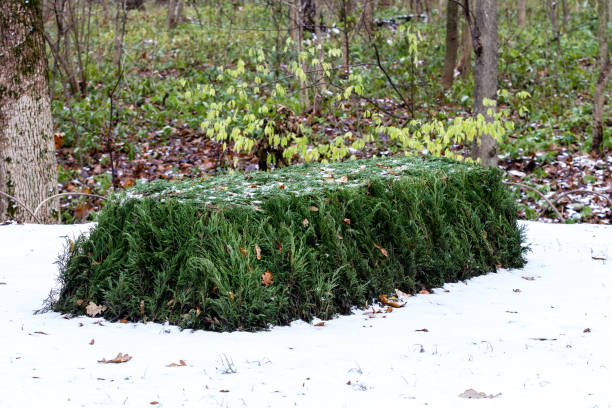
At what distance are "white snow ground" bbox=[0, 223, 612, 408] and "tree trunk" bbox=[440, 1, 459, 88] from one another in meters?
11.2

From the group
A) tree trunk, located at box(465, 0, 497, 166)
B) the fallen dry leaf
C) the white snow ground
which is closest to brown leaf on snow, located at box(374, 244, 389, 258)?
the white snow ground

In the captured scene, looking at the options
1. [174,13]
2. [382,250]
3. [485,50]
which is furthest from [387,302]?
[174,13]

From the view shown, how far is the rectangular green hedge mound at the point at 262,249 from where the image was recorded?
430cm

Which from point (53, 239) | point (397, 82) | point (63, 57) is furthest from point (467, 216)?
point (63, 57)

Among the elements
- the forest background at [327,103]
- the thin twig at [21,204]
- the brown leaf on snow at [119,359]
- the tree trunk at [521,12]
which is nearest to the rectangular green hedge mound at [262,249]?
the brown leaf on snow at [119,359]

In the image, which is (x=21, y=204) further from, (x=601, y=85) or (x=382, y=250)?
(x=601, y=85)

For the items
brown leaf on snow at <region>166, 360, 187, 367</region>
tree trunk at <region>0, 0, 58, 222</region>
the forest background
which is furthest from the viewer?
the forest background

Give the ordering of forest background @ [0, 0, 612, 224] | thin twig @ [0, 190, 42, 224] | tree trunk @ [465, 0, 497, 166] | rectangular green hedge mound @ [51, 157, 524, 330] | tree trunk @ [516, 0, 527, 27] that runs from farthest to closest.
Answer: tree trunk @ [516, 0, 527, 27] → forest background @ [0, 0, 612, 224] → tree trunk @ [465, 0, 497, 166] → thin twig @ [0, 190, 42, 224] → rectangular green hedge mound @ [51, 157, 524, 330]

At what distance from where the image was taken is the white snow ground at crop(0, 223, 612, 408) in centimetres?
324

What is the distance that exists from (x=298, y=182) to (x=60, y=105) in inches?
446

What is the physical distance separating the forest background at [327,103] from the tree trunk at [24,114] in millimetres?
290

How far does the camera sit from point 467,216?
601cm

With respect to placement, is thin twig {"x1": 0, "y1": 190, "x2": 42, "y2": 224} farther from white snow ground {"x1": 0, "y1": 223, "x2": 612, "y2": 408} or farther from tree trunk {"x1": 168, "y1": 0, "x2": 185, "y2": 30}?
tree trunk {"x1": 168, "y1": 0, "x2": 185, "y2": 30}

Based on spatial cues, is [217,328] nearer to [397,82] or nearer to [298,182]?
[298,182]
